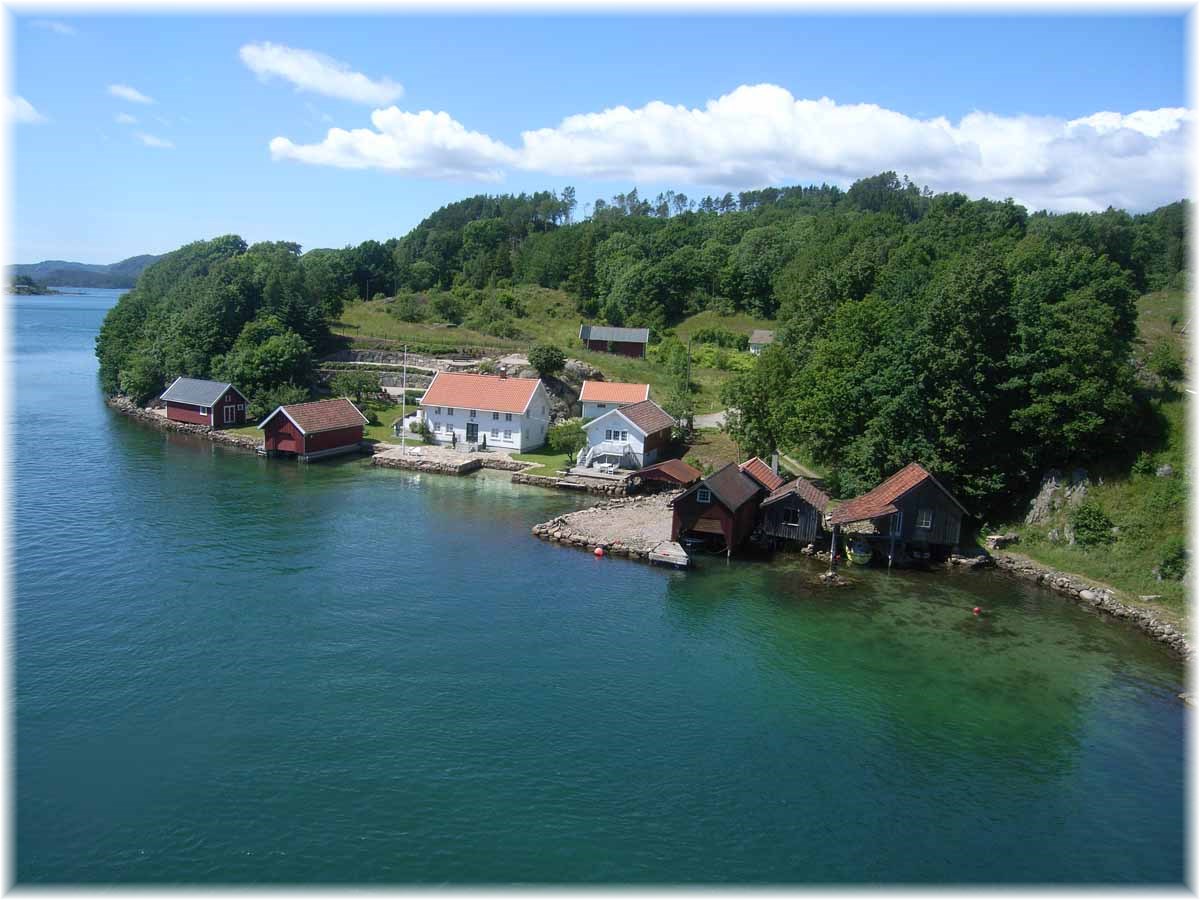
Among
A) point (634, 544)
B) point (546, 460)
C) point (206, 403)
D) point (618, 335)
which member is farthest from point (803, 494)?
point (618, 335)

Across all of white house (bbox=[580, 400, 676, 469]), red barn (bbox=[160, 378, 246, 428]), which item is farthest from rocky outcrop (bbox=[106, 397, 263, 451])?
white house (bbox=[580, 400, 676, 469])

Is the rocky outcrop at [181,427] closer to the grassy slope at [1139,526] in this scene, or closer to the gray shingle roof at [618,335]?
the gray shingle roof at [618,335]

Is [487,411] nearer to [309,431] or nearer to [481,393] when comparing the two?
[481,393]

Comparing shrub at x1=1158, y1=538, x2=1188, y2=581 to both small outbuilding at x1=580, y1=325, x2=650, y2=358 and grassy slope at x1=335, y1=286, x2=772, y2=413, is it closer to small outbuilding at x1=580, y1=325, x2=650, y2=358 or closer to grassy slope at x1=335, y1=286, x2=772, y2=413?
grassy slope at x1=335, y1=286, x2=772, y2=413

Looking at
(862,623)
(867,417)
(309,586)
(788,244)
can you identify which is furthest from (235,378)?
(788,244)

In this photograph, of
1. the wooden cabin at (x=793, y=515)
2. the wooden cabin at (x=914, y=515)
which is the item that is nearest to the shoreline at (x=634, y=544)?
the wooden cabin at (x=914, y=515)

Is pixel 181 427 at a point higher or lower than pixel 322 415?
lower

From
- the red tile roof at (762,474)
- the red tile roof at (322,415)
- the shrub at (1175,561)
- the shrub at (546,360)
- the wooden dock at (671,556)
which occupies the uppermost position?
the shrub at (546,360)
